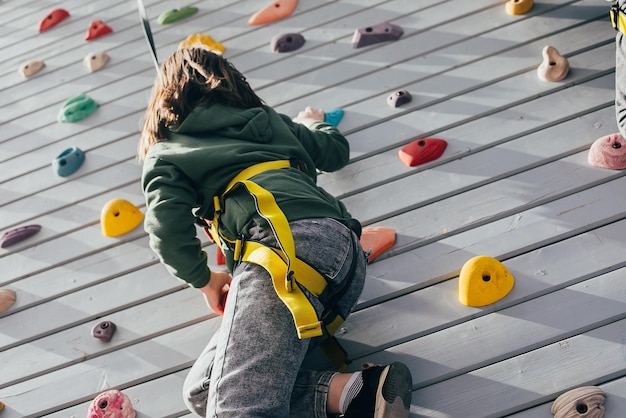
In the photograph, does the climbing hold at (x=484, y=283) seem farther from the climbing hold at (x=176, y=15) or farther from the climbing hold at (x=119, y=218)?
the climbing hold at (x=176, y=15)

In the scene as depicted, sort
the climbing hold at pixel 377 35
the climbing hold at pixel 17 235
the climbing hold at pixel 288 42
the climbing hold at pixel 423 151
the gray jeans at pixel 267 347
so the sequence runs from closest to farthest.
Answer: the gray jeans at pixel 267 347 < the climbing hold at pixel 423 151 < the climbing hold at pixel 17 235 < the climbing hold at pixel 377 35 < the climbing hold at pixel 288 42

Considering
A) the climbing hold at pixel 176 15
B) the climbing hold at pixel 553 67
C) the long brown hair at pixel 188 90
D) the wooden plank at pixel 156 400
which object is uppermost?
the long brown hair at pixel 188 90

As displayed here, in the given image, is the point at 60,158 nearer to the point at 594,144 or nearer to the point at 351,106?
the point at 351,106

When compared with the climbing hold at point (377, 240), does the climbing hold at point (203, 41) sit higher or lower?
higher

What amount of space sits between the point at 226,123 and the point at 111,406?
0.80 m

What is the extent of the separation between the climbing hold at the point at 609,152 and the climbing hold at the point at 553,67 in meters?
0.34

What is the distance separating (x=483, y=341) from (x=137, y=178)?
138cm

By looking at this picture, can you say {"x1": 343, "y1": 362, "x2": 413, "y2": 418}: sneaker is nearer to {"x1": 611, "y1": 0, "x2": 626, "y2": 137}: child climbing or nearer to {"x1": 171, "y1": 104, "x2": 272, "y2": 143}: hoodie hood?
{"x1": 171, "y1": 104, "x2": 272, "y2": 143}: hoodie hood

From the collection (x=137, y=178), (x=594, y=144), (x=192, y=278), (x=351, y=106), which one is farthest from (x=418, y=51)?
(x=192, y=278)

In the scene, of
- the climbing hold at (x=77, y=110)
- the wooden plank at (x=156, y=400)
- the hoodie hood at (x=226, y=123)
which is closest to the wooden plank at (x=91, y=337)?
the wooden plank at (x=156, y=400)

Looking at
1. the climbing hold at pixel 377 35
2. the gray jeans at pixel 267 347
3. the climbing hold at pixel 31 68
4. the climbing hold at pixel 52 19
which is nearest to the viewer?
the gray jeans at pixel 267 347

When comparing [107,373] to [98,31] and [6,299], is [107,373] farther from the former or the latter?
[98,31]

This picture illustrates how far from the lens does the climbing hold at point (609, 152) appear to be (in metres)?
2.00

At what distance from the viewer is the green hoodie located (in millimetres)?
1673
